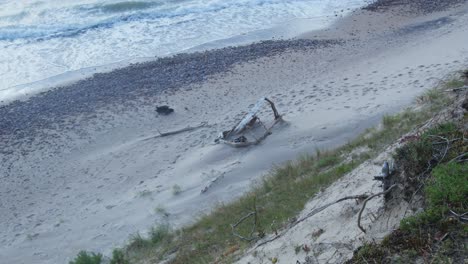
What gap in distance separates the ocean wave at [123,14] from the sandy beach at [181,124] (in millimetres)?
8028

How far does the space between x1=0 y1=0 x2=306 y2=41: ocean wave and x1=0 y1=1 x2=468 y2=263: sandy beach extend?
803cm

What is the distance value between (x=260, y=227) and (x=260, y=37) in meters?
16.5

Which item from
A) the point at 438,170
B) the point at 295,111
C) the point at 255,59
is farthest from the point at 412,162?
the point at 255,59

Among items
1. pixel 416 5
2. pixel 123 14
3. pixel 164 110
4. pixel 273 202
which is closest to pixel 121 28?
pixel 123 14

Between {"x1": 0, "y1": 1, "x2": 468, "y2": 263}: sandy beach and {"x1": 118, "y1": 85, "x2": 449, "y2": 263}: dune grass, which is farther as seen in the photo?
{"x1": 0, "y1": 1, "x2": 468, "y2": 263}: sandy beach

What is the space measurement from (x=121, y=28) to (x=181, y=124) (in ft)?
43.1

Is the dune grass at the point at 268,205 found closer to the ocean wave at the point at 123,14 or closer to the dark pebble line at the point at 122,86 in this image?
the dark pebble line at the point at 122,86

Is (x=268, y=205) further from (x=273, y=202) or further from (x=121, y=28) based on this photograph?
(x=121, y=28)

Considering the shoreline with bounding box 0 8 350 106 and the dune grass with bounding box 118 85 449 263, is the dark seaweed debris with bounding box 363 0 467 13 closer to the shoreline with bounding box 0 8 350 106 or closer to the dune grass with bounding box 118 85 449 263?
the shoreline with bounding box 0 8 350 106

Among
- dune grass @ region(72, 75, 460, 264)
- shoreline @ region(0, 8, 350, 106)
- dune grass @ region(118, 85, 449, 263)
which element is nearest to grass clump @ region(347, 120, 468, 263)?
dune grass @ region(72, 75, 460, 264)

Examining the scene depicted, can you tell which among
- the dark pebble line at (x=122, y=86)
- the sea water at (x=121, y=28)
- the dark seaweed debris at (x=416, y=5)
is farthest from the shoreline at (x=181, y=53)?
the dark seaweed debris at (x=416, y=5)

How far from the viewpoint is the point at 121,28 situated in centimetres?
2608

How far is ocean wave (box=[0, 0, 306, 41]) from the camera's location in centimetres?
2588

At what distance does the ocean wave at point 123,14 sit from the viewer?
25.9 meters
